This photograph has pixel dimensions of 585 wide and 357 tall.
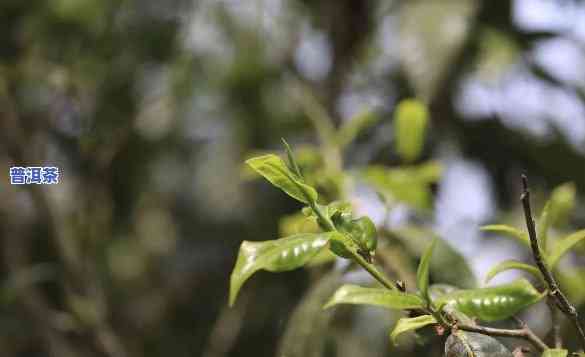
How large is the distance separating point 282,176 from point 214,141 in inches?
41.5

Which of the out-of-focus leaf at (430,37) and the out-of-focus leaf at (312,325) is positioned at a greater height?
the out-of-focus leaf at (430,37)

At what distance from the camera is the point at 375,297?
0.26 meters

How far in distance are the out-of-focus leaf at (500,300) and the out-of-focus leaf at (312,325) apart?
22cm

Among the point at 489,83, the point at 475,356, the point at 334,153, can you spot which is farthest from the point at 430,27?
the point at 475,356

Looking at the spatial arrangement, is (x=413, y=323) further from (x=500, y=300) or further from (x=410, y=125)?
(x=410, y=125)

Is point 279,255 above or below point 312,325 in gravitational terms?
above

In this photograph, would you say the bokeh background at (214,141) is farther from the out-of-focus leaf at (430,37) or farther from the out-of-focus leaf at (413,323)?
the out-of-focus leaf at (413,323)

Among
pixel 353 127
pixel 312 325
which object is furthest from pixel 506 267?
pixel 353 127

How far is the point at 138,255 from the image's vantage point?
1274mm

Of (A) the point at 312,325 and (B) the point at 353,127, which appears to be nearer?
(A) the point at 312,325

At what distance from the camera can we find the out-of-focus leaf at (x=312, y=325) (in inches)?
19.0

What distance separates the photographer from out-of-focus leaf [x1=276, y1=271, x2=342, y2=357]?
482 millimetres

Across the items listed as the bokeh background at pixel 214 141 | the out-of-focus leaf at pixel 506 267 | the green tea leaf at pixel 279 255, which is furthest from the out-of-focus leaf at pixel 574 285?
the green tea leaf at pixel 279 255

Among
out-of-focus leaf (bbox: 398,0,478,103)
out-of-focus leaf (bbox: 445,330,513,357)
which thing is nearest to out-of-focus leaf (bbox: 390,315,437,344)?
out-of-focus leaf (bbox: 445,330,513,357)
